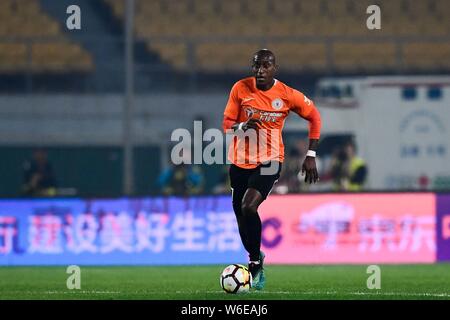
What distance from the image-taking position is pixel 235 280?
12367mm

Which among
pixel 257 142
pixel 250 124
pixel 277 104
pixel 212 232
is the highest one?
pixel 277 104

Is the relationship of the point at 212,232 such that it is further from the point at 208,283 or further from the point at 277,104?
the point at 277,104

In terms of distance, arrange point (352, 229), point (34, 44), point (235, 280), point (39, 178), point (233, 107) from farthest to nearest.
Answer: point (34, 44) < point (39, 178) < point (352, 229) < point (233, 107) < point (235, 280)

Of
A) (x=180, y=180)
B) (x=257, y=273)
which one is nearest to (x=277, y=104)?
(x=257, y=273)

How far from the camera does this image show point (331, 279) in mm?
15211

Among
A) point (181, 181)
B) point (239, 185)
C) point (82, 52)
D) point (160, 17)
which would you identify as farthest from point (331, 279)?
point (160, 17)

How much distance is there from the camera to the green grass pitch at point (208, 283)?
12492 millimetres

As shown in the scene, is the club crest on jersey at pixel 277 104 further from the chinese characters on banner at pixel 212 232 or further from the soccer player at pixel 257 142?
the chinese characters on banner at pixel 212 232

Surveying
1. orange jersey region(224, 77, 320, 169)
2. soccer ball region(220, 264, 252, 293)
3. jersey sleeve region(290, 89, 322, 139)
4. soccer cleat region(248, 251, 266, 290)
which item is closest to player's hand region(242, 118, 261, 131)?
orange jersey region(224, 77, 320, 169)

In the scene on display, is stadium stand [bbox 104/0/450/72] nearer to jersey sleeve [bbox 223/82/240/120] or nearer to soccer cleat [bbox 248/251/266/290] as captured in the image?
jersey sleeve [bbox 223/82/240/120]

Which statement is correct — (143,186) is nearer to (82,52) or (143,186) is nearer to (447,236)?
(82,52)

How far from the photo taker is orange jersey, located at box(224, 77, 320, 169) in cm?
1304

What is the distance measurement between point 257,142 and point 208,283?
2.17m
